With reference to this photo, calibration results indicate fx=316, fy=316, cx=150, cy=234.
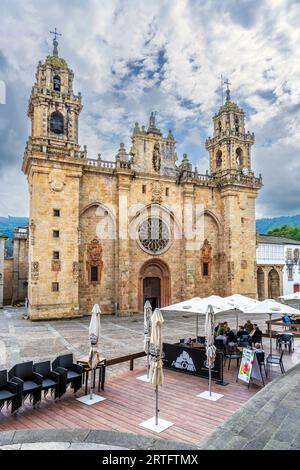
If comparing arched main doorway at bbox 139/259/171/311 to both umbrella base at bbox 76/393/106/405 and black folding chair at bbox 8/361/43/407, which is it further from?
black folding chair at bbox 8/361/43/407

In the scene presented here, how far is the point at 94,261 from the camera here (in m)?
29.8

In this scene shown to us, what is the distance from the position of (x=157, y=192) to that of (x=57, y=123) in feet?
38.2

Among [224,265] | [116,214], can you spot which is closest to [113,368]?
[116,214]

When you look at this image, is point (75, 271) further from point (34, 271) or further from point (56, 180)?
point (56, 180)

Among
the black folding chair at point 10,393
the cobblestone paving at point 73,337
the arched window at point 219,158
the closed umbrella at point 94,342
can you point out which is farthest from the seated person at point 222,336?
the arched window at point 219,158

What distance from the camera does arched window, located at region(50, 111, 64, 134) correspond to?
1165 inches

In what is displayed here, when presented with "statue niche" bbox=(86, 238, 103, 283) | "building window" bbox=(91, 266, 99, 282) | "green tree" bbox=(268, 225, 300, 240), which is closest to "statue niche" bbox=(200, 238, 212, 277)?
"statue niche" bbox=(86, 238, 103, 283)

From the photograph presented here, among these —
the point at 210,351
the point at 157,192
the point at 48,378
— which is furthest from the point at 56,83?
the point at 210,351

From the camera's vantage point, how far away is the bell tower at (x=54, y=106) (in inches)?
1132

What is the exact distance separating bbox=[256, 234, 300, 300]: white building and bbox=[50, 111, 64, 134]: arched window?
28.7 m

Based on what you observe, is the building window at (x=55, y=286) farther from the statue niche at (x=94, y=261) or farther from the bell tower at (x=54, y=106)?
the bell tower at (x=54, y=106)

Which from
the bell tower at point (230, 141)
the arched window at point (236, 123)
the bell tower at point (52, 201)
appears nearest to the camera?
the bell tower at point (52, 201)

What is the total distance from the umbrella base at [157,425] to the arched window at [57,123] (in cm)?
2744
